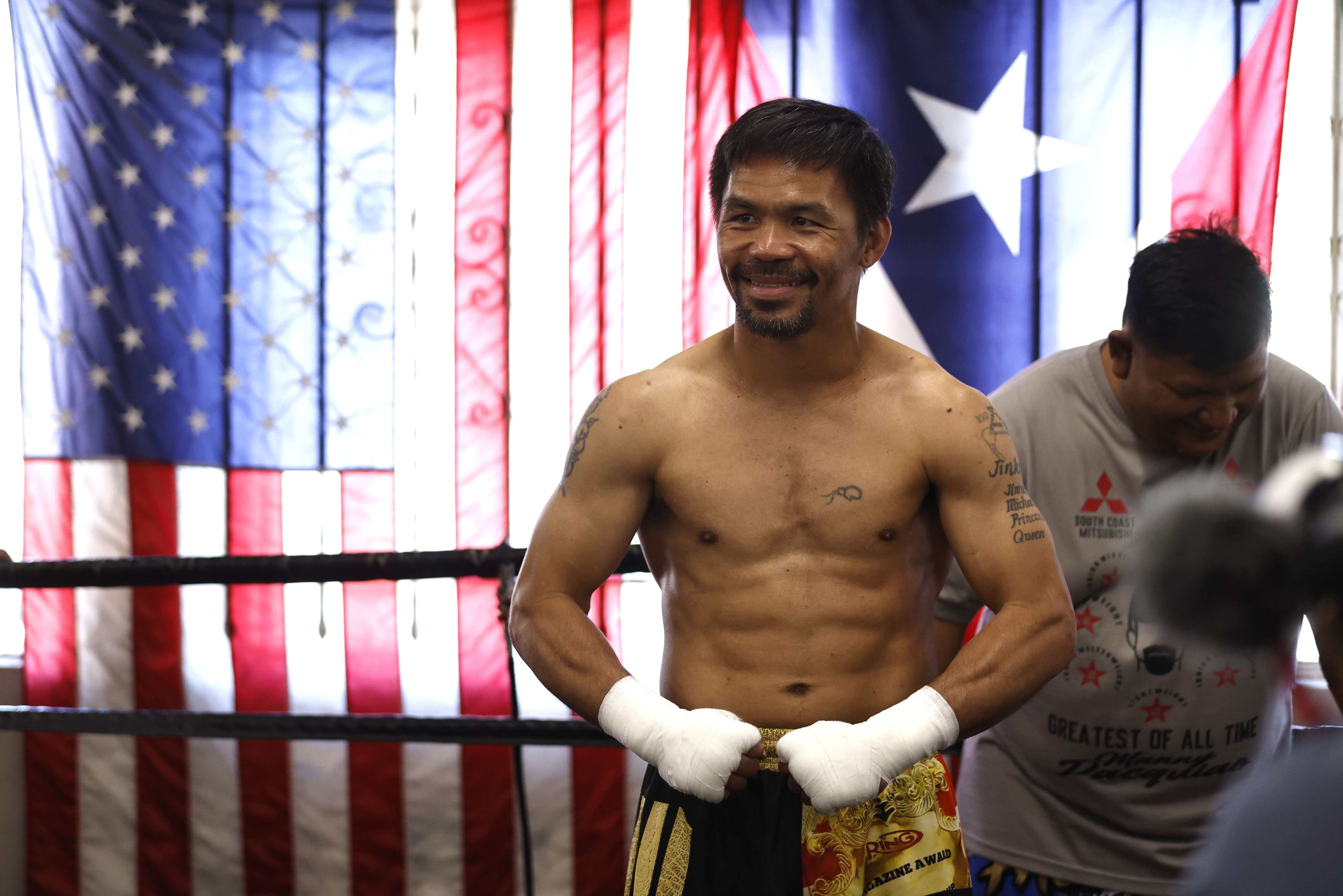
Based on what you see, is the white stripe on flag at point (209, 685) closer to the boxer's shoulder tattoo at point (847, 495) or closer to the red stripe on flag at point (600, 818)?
the red stripe on flag at point (600, 818)

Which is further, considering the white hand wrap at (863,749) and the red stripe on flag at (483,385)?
the red stripe on flag at (483,385)

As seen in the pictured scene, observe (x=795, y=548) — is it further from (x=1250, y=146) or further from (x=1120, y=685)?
(x=1250, y=146)

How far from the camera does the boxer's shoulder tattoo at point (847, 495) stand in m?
1.18

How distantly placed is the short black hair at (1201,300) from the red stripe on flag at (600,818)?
136 centimetres

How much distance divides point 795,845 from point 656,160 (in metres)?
1.67

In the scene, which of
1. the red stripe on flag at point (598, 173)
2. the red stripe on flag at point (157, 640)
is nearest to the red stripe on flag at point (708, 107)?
the red stripe on flag at point (598, 173)

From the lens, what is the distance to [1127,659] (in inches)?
53.4

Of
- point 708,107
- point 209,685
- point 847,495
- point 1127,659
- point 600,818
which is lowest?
point 600,818

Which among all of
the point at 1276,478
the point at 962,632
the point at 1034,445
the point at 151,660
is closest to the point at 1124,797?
the point at 962,632

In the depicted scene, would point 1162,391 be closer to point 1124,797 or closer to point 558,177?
point 1124,797

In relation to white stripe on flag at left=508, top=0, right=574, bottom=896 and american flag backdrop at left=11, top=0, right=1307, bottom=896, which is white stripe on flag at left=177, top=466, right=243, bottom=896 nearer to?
american flag backdrop at left=11, top=0, right=1307, bottom=896

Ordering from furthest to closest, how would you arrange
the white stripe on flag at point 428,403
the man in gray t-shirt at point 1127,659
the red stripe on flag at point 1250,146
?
the white stripe on flag at point 428,403 < the red stripe on flag at point 1250,146 < the man in gray t-shirt at point 1127,659

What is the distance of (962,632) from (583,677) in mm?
541

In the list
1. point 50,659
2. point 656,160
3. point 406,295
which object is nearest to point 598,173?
point 656,160
